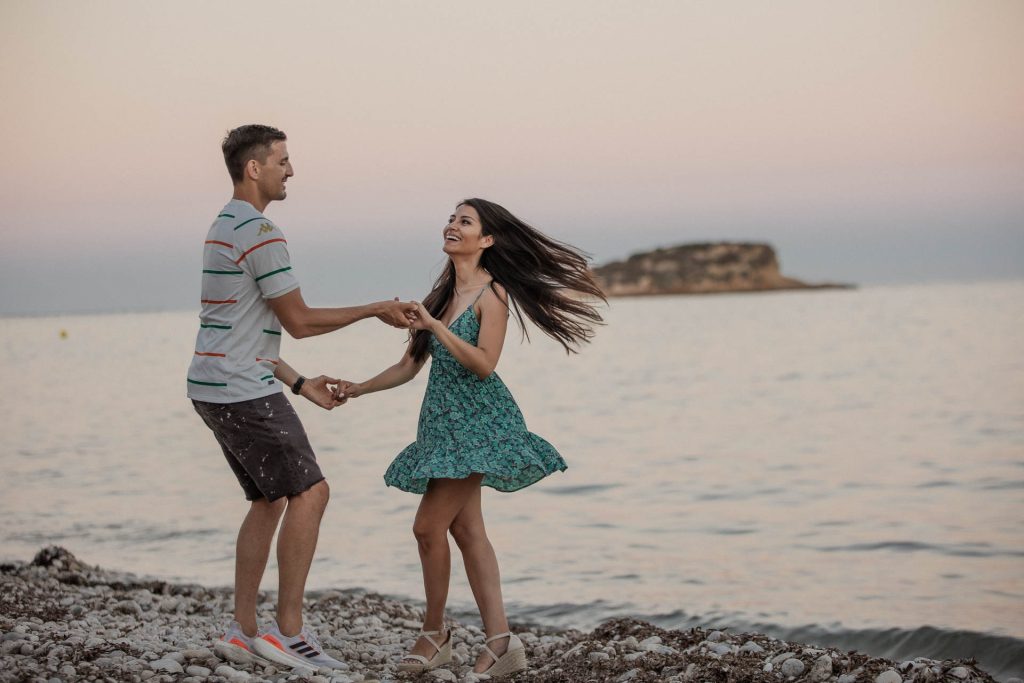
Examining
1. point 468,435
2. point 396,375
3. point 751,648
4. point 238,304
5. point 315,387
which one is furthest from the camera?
point 751,648

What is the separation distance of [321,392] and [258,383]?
2.53ft

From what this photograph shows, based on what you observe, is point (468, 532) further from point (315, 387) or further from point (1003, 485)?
point (1003, 485)

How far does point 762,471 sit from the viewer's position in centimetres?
1403

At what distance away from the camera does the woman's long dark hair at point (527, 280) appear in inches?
218

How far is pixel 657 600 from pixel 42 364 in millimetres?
36660

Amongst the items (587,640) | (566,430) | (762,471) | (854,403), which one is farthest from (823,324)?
(587,640)

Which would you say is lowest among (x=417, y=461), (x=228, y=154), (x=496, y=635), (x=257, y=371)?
(x=496, y=635)

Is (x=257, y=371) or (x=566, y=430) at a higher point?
(x=257, y=371)

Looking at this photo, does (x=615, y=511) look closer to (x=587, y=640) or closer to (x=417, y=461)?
(x=587, y=640)

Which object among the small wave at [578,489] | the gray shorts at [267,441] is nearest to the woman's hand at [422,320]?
the gray shorts at [267,441]

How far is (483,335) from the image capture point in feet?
17.1

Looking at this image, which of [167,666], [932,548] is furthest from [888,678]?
[932,548]

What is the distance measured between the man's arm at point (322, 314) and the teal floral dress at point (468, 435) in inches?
10.4

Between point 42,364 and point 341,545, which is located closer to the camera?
point 341,545
